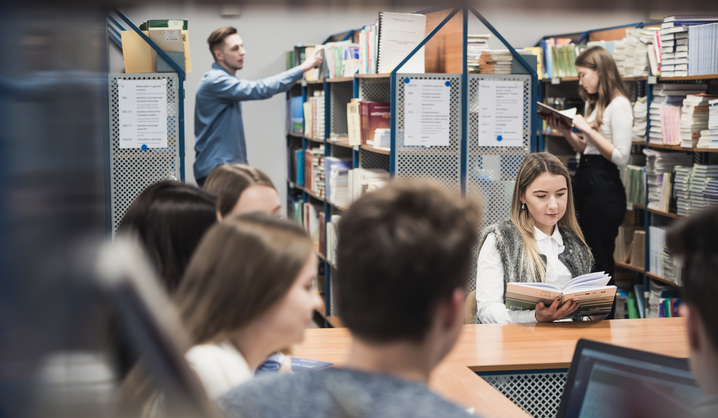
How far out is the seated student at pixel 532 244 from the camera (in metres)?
2.39

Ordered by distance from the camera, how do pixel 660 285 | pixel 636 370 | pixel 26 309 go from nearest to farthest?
1. pixel 26 309
2. pixel 636 370
3. pixel 660 285

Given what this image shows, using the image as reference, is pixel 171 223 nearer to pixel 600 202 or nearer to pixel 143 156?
pixel 143 156

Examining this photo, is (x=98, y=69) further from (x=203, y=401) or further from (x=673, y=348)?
(x=673, y=348)

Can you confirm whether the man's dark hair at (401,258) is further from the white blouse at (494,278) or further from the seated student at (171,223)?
the white blouse at (494,278)

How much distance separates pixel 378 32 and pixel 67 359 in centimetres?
340

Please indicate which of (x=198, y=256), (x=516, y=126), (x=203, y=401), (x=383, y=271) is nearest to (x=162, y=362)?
(x=203, y=401)

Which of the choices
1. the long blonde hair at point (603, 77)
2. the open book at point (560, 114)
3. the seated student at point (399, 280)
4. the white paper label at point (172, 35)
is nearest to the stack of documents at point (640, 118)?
the long blonde hair at point (603, 77)

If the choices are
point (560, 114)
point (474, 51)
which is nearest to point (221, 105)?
point (474, 51)

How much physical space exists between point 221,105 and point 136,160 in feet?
3.33

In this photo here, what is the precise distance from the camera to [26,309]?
0.19m

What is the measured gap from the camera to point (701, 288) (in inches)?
25.7

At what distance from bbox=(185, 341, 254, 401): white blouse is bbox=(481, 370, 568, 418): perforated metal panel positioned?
97cm

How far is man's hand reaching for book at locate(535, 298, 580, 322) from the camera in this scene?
2.14m

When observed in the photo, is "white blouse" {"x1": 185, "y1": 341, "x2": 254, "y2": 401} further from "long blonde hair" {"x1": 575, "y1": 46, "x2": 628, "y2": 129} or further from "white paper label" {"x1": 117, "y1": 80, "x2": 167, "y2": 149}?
"long blonde hair" {"x1": 575, "y1": 46, "x2": 628, "y2": 129}
